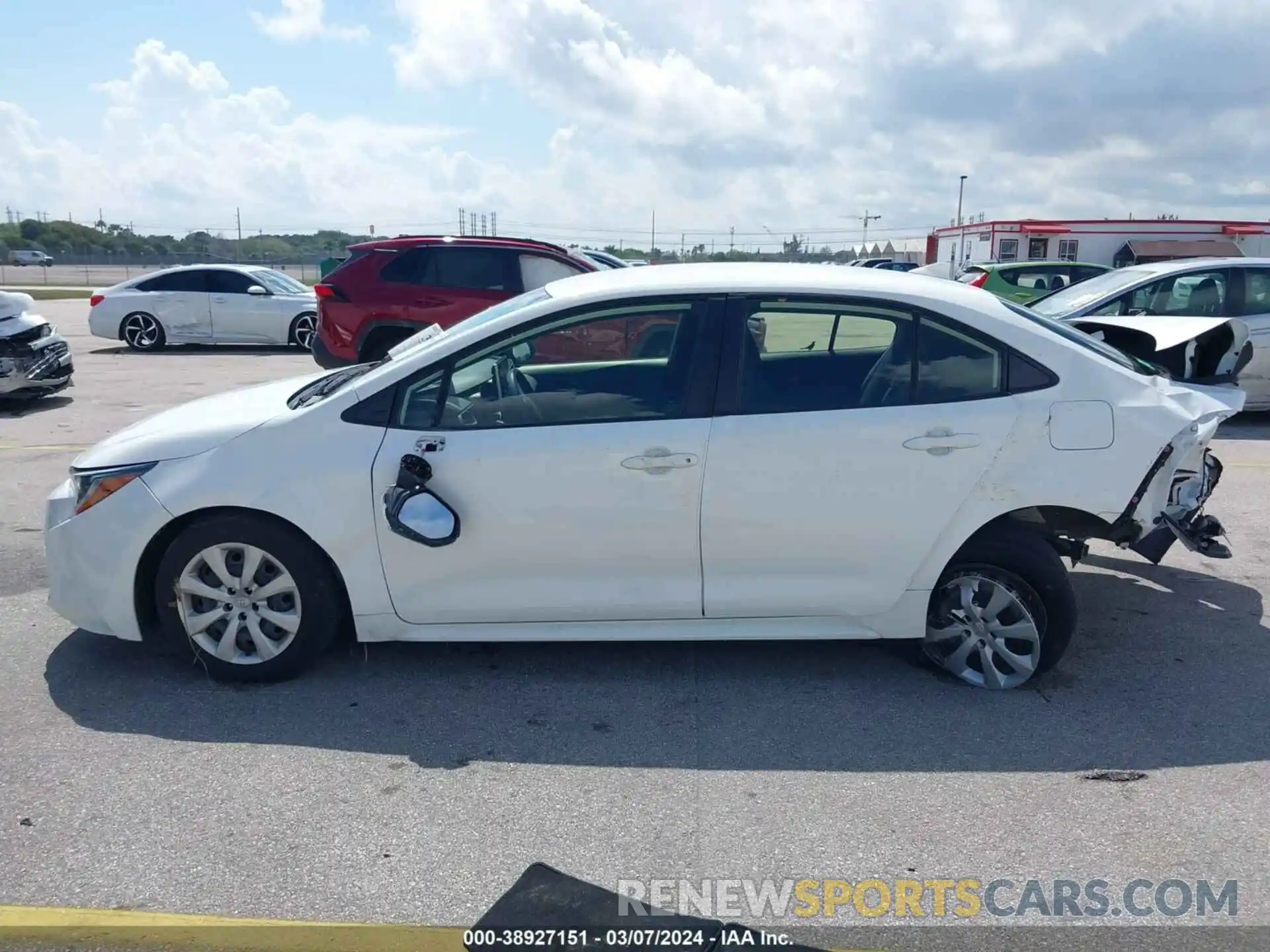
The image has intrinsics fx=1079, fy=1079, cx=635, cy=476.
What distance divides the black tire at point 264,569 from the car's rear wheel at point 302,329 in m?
13.7

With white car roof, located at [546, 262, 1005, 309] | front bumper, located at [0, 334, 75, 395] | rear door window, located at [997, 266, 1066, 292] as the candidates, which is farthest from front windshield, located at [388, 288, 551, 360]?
rear door window, located at [997, 266, 1066, 292]

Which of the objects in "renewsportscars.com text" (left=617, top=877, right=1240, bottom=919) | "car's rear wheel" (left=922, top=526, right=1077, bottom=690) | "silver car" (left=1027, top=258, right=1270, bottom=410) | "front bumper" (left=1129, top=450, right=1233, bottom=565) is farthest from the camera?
"silver car" (left=1027, top=258, right=1270, bottom=410)

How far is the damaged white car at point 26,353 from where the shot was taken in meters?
10.8

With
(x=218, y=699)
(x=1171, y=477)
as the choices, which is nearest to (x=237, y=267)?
(x=218, y=699)

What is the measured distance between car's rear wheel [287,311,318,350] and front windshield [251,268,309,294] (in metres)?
0.53

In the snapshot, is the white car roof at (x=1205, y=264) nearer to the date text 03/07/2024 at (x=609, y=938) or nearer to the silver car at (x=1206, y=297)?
the silver car at (x=1206, y=297)

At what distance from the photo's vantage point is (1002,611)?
4426 mm

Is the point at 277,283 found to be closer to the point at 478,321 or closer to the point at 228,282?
the point at 228,282

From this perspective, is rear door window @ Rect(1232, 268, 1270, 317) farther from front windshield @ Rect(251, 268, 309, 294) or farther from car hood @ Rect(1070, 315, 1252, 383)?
front windshield @ Rect(251, 268, 309, 294)

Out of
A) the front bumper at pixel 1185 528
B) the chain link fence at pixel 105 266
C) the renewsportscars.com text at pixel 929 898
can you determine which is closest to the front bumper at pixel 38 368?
the renewsportscars.com text at pixel 929 898

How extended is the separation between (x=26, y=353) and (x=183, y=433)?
7919mm

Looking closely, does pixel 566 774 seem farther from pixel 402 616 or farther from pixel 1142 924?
pixel 1142 924

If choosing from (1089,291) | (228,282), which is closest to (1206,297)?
(1089,291)

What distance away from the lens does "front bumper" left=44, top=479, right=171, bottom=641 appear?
14.1 feet
